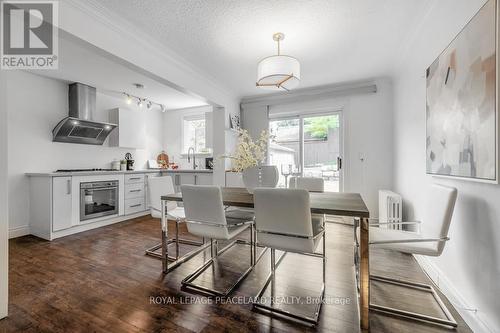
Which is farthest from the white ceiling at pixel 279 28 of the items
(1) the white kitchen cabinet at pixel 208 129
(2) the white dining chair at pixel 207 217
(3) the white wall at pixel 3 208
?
(2) the white dining chair at pixel 207 217

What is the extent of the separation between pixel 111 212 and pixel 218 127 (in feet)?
8.09

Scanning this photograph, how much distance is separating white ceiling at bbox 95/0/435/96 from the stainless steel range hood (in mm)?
2217

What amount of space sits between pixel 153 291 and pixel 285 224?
4.23 ft

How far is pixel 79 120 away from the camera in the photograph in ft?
12.0

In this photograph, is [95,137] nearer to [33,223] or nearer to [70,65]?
[70,65]

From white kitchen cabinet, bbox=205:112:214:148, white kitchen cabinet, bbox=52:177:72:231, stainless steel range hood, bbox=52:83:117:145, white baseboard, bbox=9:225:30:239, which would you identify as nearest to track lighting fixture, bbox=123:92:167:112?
stainless steel range hood, bbox=52:83:117:145

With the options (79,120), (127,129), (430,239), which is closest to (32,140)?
(79,120)

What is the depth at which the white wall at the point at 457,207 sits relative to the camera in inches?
50.8

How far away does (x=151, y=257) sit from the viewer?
2514mm

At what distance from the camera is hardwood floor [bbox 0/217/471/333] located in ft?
4.82

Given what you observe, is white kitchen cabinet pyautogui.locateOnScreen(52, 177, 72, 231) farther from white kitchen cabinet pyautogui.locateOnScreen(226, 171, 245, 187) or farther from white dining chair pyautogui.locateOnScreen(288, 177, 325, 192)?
white dining chair pyautogui.locateOnScreen(288, 177, 325, 192)

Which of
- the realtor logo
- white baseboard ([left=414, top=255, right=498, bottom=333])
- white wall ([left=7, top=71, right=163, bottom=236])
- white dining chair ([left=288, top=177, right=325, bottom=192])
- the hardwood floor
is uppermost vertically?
the realtor logo

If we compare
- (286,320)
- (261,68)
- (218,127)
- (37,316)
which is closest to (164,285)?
(37,316)

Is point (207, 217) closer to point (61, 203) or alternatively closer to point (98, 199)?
point (61, 203)
